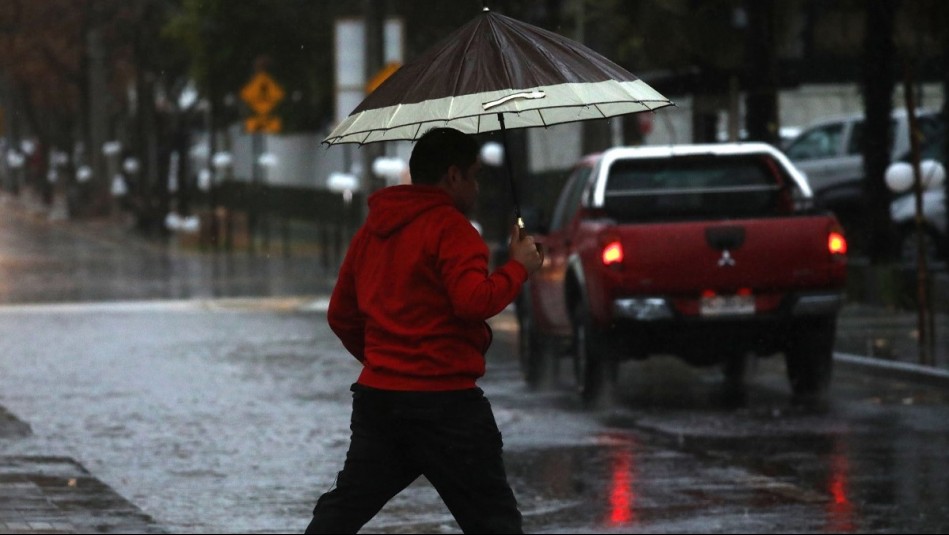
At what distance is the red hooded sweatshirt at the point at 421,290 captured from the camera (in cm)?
603

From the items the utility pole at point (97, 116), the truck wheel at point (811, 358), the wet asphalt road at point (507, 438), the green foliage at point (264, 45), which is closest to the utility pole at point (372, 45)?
the green foliage at point (264, 45)

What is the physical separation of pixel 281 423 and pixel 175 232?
3885cm

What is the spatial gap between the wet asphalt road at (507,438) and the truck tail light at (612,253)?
1.03 metres

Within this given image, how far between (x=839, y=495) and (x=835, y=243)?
4334 mm

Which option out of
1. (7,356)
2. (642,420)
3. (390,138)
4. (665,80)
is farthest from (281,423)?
(665,80)

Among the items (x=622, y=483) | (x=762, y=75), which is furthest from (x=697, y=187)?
(x=762, y=75)

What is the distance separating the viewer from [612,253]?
14.2m

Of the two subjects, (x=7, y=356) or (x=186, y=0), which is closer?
Answer: (x=7, y=356)

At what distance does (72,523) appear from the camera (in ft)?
31.2

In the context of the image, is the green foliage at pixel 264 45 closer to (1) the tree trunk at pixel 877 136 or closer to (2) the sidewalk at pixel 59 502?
(1) the tree trunk at pixel 877 136

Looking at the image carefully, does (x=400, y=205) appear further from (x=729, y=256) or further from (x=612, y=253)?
(x=729, y=256)

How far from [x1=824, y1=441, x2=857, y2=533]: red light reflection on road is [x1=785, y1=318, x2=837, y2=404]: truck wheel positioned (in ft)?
8.31

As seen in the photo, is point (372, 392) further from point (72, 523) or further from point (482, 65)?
point (72, 523)

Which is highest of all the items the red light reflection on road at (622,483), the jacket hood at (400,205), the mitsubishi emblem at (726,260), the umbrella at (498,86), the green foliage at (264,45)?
the green foliage at (264,45)
